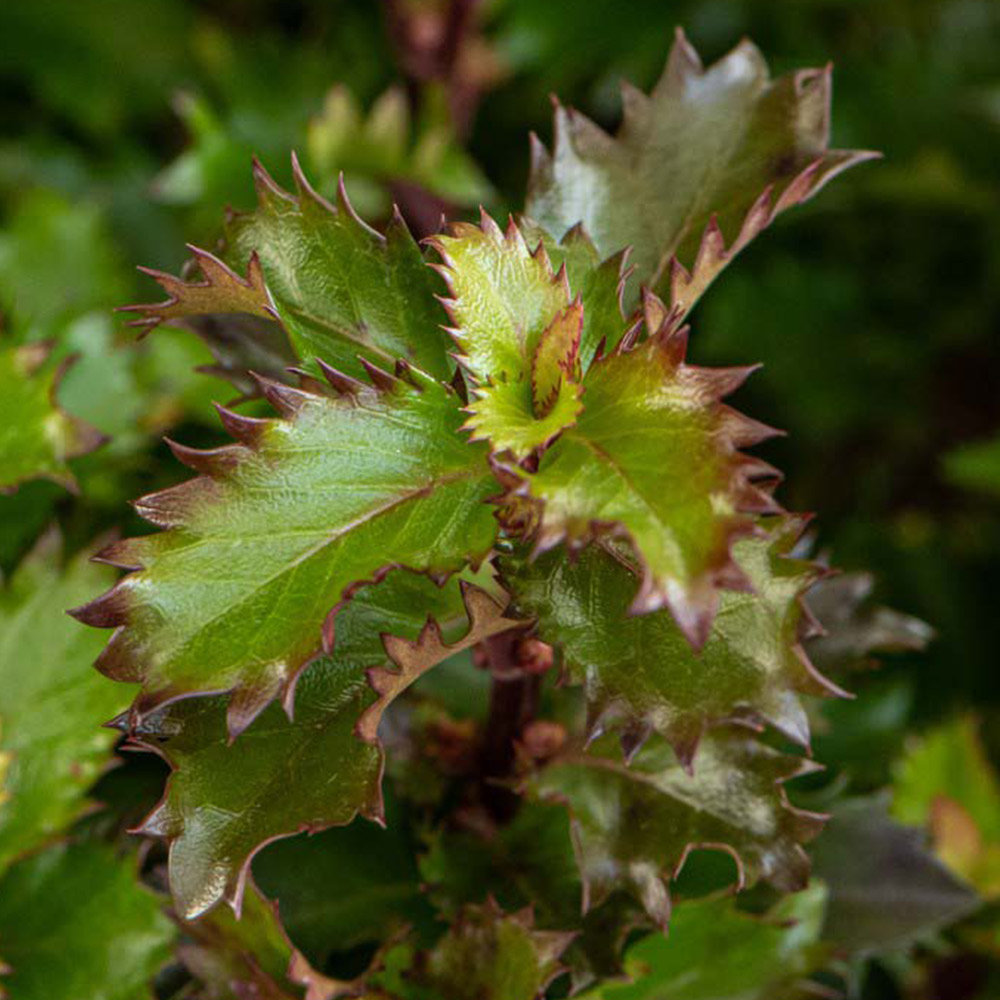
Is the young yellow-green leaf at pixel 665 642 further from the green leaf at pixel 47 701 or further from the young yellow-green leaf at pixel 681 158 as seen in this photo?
the green leaf at pixel 47 701

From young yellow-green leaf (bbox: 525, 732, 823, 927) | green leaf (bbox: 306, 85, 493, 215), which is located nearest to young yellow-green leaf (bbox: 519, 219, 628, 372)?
young yellow-green leaf (bbox: 525, 732, 823, 927)

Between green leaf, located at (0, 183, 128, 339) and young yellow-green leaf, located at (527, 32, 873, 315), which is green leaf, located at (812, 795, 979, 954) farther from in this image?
green leaf, located at (0, 183, 128, 339)

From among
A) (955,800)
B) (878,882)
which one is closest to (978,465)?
(955,800)

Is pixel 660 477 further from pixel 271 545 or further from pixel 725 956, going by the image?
pixel 725 956

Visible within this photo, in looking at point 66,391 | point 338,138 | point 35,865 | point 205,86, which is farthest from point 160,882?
point 205,86

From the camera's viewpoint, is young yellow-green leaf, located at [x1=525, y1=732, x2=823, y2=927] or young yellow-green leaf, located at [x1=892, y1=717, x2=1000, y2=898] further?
young yellow-green leaf, located at [x1=892, y1=717, x2=1000, y2=898]

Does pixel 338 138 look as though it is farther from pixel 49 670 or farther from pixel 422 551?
pixel 422 551

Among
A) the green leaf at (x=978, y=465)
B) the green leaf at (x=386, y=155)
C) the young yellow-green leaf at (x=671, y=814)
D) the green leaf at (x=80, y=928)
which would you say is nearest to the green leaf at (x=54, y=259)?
the green leaf at (x=386, y=155)
